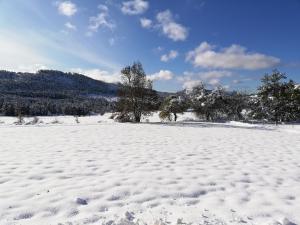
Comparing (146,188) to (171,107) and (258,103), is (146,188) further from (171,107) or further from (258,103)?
(258,103)

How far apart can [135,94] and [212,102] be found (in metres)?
24.2

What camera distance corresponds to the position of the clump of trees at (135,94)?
136 ft

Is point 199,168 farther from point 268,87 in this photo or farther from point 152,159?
point 268,87

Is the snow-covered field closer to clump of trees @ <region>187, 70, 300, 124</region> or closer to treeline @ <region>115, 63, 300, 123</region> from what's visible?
treeline @ <region>115, 63, 300, 123</region>

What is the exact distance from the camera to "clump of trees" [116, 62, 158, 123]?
41.3 meters

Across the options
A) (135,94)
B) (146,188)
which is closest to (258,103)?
(135,94)

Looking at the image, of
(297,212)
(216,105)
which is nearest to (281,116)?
(216,105)

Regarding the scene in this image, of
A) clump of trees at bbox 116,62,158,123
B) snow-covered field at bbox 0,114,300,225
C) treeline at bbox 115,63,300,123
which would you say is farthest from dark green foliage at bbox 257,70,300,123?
snow-covered field at bbox 0,114,300,225

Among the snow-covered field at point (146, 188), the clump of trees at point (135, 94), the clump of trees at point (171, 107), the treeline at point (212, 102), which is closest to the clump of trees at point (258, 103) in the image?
the treeline at point (212, 102)

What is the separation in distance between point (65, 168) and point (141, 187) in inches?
134

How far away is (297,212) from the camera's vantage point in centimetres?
654

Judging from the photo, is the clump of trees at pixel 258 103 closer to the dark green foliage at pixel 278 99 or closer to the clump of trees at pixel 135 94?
the dark green foliage at pixel 278 99

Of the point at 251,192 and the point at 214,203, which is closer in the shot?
the point at 214,203

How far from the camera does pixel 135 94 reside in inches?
1622
